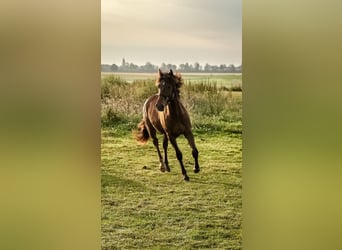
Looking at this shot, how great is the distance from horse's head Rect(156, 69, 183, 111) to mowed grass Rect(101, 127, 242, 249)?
0.60 ft

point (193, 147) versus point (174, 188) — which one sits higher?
point (193, 147)

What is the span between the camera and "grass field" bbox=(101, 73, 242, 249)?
158cm

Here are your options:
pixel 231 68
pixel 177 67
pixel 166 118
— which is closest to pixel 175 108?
pixel 166 118

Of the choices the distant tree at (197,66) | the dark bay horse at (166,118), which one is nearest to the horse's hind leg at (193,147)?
the dark bay horse at (166,118)

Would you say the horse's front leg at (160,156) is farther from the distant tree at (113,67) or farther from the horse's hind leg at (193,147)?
the distant tree at (113,67)

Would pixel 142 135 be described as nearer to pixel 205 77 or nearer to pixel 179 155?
pixel 179 155

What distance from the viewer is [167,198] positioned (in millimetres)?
1598

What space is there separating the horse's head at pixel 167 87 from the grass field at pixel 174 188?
6 centimetres

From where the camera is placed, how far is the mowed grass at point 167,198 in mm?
1579

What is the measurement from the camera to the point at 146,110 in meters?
1.61

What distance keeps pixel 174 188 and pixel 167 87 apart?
0.39m
